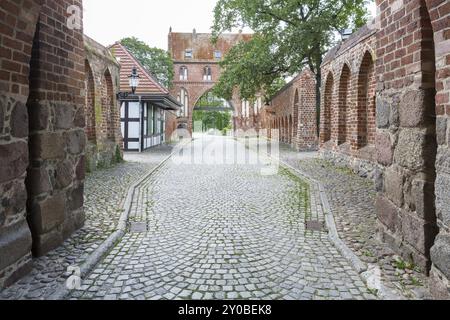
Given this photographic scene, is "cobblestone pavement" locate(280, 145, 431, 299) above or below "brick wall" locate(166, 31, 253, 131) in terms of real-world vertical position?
below

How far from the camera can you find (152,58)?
1513 inches

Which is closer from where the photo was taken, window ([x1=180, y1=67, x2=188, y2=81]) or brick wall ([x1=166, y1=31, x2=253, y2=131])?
brick wall ([x1=166, y1=31, x2=253, y2=131])

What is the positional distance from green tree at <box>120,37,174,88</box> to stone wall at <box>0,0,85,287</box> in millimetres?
33790

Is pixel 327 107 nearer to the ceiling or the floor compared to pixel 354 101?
nearer to the ceiling

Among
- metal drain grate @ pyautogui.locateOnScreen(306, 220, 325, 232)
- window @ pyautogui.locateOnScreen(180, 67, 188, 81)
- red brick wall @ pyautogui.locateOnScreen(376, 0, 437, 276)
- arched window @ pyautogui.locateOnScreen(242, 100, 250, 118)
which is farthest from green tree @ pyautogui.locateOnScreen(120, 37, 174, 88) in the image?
red brick wall @ pyautogui.locateOnScreen(376, 0, 437, 276)

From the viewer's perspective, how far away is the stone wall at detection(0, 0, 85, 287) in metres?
3.21

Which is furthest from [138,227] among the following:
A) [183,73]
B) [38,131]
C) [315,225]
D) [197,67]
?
[197,67]

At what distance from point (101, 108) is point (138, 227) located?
25.6 feet

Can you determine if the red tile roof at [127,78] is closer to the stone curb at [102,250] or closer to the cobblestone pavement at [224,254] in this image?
the cobblestone pavement at [224,254]

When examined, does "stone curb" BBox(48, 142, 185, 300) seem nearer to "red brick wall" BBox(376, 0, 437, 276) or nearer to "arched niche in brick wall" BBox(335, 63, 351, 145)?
"red brick wall" BBox(376, 0, 437, 276)

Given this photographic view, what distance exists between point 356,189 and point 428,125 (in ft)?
15.1

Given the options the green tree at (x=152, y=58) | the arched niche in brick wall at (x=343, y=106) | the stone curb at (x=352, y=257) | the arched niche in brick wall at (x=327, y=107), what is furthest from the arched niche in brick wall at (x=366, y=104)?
the green tree at (x=152, y=58)

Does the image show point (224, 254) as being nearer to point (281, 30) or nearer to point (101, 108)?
point (101, 108)
